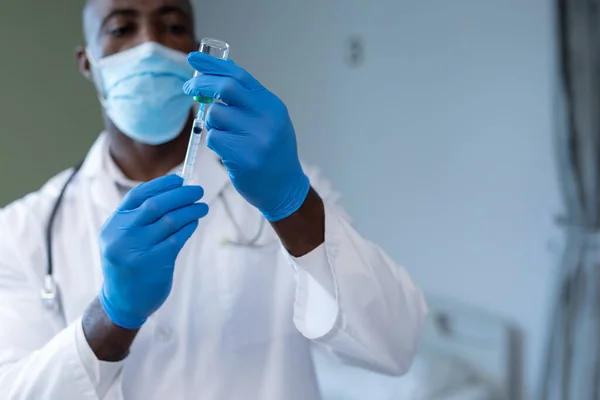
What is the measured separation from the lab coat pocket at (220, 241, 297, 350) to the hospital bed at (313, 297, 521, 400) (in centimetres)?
81

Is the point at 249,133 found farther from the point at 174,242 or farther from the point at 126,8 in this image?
the point at 126,8

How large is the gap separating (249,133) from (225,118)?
0.04 meters

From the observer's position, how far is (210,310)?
0.93 metres

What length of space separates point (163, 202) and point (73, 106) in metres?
1.84

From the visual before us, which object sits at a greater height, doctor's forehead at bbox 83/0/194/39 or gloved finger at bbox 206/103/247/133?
doctor's forehead at bbox 83/0/194/39

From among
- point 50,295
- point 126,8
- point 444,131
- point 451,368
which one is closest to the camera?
point 50,295

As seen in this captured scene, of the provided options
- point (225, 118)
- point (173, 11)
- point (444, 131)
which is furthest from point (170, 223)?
point (444, 131)

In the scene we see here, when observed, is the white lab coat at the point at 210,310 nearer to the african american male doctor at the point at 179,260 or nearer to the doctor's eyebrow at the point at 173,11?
the african american male doctor at the point at 179,260

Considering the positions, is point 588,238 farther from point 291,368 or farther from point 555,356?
point 291,368

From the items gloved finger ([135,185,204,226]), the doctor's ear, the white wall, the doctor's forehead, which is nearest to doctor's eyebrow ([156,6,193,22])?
the doctor's forehead

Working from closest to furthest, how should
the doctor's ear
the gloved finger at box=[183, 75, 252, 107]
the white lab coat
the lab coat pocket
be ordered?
1. the gloved finger at box=[183, 75, 252, 107]
2. the white lab coat
3. the lab coat pocket
4. the doctor's ear

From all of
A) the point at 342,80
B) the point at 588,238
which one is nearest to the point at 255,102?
the point at 588,238

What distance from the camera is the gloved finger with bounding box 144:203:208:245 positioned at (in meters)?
0.73

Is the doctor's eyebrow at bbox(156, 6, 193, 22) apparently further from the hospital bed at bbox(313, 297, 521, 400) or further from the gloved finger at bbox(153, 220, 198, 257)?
the hospital bed at bbox(313, 297, 521, 400)
